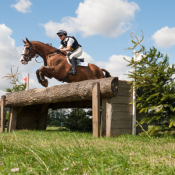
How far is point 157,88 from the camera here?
5.11 metres

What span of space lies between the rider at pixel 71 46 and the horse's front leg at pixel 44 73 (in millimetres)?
650

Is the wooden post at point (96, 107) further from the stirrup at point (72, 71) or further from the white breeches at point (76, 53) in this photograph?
the white breeches at point (76, 53)

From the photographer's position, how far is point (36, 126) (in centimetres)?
869

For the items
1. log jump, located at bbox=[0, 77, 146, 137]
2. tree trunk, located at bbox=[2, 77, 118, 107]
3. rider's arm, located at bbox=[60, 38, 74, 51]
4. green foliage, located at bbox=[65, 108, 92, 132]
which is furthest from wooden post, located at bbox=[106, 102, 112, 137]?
green foliage, located at bbox=[65, 108, 92, 132]

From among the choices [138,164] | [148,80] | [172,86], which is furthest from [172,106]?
[138,164]

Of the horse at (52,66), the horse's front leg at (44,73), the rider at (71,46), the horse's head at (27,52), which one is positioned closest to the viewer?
the horse's front leg at (44,73)

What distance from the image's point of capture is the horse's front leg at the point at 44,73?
6375 millimetres

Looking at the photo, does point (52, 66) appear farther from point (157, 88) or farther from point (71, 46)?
point (157, 88)

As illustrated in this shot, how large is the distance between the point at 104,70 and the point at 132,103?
6.78 feet

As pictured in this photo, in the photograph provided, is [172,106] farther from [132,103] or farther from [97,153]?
[97,153]

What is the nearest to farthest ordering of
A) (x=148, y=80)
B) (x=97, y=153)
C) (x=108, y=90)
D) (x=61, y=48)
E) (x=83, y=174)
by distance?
(x=83, y=174), (x=97, y=153), (x=108, y=90), (x=148, y=80), (x=61, y=48)

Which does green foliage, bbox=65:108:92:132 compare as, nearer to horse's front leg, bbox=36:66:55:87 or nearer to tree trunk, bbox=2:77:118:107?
tree trunk, bbox=2:77:118:107

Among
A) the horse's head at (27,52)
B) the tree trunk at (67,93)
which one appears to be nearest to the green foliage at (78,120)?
the tree trunk at (67,93)

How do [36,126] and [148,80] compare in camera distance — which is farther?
[36,126]
